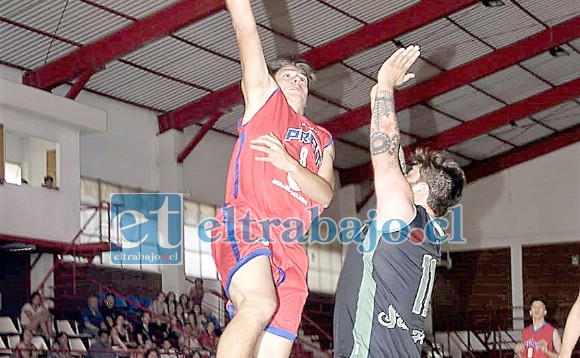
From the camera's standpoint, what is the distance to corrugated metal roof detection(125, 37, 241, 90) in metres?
22.5

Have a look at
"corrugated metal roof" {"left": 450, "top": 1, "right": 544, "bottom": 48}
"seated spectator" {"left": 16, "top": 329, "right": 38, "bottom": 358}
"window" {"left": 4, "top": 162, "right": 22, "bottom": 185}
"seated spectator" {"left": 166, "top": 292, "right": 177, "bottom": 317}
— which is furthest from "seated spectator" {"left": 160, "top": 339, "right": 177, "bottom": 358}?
"corrugated metal roof" {"left": 450, "top": 1, "right": 544, "bottom": 48}

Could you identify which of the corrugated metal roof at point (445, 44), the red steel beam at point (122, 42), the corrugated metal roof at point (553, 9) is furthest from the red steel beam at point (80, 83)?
the corrugated metal roof at point (553, 9)

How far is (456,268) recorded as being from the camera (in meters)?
35.5

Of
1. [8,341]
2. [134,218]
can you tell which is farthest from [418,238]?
[134,218]

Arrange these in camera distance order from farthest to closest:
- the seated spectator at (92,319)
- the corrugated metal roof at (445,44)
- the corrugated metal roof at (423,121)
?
the corrugated metal roof at (423,121) < the corrugated metal roof at (445,44) < the seated spectator at (92,319)

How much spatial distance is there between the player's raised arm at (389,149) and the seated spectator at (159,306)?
58.5 ft

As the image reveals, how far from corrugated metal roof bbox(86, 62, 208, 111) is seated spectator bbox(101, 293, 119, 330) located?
4993mm

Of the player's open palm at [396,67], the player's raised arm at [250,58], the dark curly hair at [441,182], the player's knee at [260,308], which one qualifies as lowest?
the player's knee at [260,308]

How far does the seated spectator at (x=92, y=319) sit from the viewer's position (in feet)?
68.2

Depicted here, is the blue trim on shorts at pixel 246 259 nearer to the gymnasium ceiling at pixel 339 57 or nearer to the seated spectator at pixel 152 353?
the seated spectator at pixel 152 353

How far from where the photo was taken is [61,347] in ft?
63.1

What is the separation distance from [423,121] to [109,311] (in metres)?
12.7

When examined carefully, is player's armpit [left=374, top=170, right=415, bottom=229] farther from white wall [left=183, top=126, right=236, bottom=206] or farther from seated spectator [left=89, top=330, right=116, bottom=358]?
white wall [left=183, top=126, right=236, bottom=206]

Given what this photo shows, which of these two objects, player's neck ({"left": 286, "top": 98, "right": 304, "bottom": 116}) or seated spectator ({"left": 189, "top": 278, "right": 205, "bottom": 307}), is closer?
player's neck ({"left": 286, "top": 98, "right": 304, "bottom": 116})
